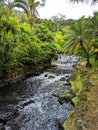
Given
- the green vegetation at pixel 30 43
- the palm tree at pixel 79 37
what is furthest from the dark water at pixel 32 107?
the palm tree at pixel 79 37

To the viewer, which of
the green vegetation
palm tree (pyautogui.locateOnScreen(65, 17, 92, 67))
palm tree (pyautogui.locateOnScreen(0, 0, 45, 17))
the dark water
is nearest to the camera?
the dark water

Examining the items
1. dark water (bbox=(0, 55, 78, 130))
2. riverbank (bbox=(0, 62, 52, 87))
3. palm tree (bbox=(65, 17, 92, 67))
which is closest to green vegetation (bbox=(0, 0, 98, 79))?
palm tree (bbox=(65, 17, 92, 67))

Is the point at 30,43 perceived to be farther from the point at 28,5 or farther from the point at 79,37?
the point at 28,5

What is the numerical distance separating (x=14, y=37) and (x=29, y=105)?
631 cm

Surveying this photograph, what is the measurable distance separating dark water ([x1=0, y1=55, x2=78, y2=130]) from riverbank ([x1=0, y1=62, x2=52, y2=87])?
73 cm

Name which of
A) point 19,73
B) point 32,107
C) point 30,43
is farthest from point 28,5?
point 32,107

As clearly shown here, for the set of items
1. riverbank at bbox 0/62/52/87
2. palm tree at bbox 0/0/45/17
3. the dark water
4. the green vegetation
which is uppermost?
palm tree at bbox 0/0/45/17

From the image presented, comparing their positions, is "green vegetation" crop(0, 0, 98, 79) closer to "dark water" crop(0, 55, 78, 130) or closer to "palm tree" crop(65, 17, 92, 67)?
"palm tree" crop(65, 17, 92, 67)

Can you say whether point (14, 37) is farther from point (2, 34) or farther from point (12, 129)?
point (12, 129)

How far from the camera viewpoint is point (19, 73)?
15906mm

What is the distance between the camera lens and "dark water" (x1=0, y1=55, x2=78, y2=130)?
7.46 meters

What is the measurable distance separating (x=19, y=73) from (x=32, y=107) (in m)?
6.85

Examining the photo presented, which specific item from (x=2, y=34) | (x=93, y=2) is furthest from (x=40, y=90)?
(x=93, y=2)

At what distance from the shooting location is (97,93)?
25.8 ft
